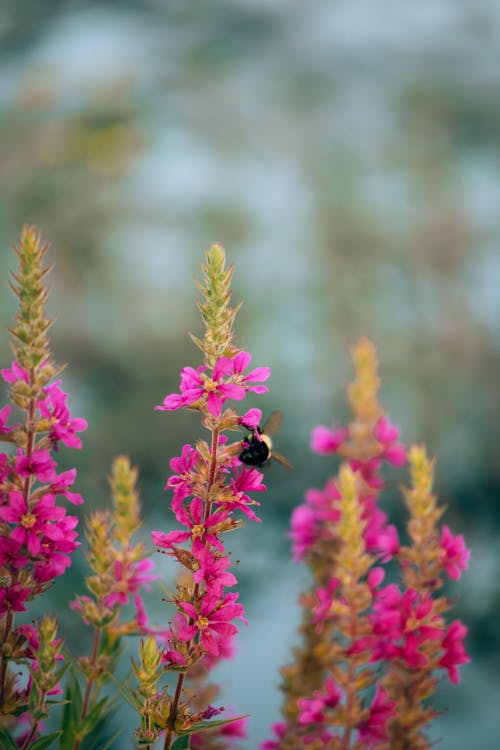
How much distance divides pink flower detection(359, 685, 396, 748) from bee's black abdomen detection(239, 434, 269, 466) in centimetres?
34

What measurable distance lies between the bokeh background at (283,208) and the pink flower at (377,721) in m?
1.81

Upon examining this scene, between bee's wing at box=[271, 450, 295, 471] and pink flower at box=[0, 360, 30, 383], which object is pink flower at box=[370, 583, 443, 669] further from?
pink flower at box=[0, 360, 30, 383]

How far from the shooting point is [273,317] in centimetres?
314

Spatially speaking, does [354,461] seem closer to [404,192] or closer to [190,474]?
[190,474]

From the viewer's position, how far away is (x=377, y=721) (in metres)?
1.06

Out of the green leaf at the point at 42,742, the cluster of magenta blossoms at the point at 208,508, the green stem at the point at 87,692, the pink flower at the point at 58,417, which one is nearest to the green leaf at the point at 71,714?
the green stem at the point at 87,692

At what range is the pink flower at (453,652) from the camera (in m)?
1.08

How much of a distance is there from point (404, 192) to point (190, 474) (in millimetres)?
2749

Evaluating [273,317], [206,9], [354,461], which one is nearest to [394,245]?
[273,317]

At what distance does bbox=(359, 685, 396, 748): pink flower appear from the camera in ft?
3.48

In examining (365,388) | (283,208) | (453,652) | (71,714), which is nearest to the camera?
(71,714)

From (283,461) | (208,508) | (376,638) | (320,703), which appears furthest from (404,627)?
(208,508)

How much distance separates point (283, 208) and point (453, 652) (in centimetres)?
244

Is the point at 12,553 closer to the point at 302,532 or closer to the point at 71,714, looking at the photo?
the point at 71,714
